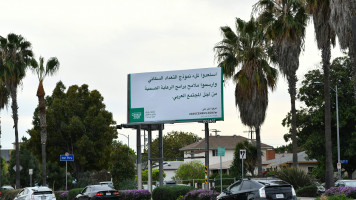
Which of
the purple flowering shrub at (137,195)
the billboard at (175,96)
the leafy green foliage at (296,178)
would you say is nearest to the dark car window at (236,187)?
the billboard at (175,96)

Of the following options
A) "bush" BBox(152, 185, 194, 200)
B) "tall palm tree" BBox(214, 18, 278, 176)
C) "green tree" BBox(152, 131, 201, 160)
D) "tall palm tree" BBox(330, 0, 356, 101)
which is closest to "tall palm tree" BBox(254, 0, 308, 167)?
"tall palm tree" BBox(214, 18, 278, 176)

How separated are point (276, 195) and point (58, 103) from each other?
38.1 metres

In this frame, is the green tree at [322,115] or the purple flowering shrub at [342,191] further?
the green tree at [322,115]

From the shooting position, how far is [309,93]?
51812 mm

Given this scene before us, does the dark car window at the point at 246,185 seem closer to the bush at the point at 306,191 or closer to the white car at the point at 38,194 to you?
the bush at the point at 306,191

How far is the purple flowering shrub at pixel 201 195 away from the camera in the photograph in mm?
25328

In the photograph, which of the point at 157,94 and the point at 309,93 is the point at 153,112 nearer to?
the point at 157,94

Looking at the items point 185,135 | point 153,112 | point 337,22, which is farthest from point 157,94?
point 185,135

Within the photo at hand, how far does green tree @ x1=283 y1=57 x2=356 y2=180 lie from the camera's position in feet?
Answer: 159

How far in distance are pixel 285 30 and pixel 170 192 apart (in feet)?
41.9

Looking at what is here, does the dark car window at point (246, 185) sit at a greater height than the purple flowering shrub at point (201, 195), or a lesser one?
greater

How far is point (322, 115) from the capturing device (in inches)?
1944

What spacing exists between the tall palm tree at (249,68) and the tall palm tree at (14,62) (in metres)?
19.7

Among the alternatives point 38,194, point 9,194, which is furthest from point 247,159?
point 38,194
